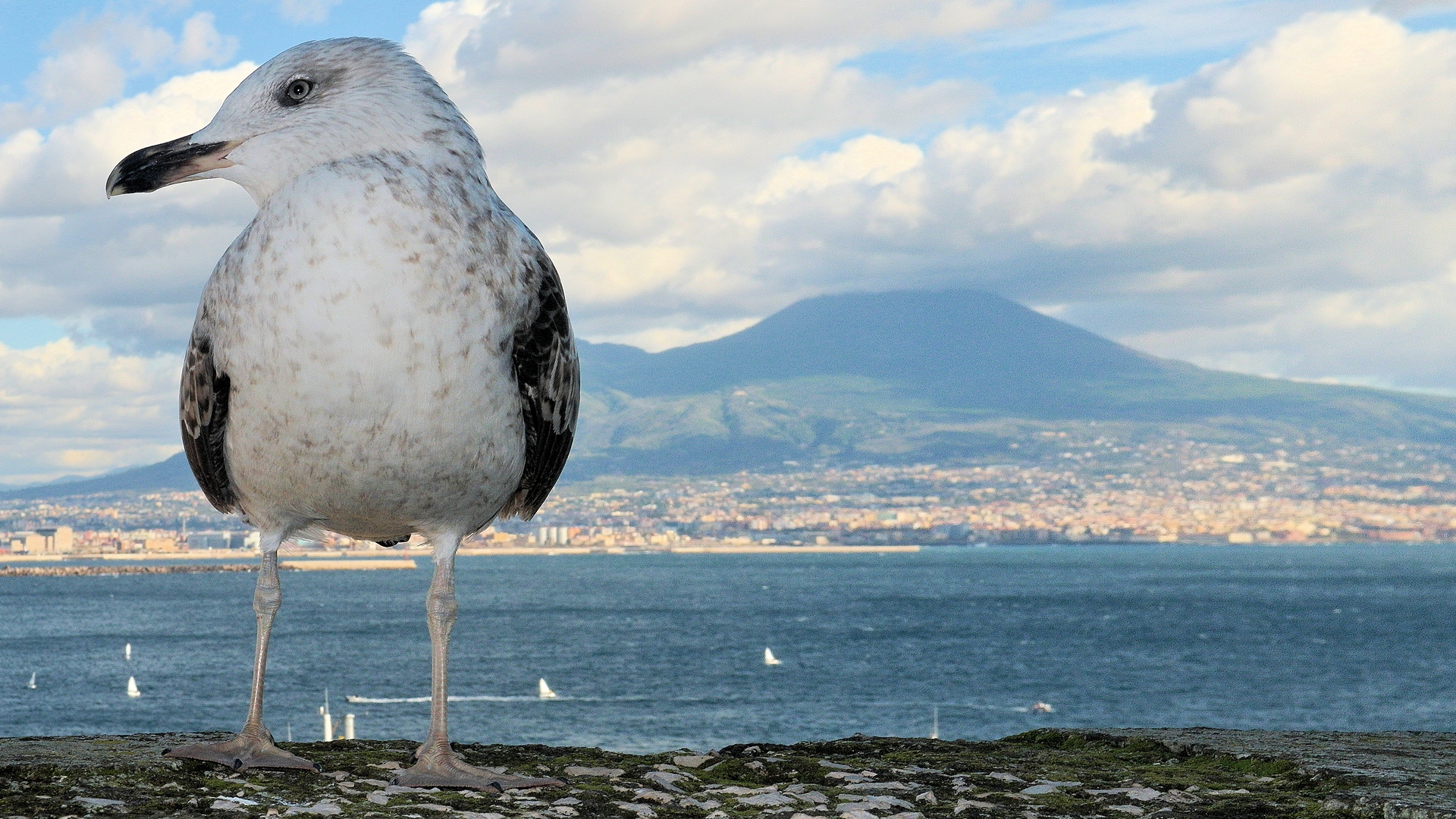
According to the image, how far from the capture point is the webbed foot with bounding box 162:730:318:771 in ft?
22.2

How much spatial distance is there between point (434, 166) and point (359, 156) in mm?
344

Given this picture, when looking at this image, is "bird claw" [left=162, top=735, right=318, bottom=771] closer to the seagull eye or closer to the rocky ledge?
the rocky ledge

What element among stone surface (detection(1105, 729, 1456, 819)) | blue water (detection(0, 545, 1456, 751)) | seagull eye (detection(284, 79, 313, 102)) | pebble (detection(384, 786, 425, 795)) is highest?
seagull eye (detection(284, 79, 313, 102))

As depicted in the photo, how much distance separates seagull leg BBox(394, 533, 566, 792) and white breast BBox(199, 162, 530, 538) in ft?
1.48

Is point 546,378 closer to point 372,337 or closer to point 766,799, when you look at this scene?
point 372,337

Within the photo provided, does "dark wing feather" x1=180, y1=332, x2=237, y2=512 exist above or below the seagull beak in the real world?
below

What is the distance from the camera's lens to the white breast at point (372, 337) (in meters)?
6.12

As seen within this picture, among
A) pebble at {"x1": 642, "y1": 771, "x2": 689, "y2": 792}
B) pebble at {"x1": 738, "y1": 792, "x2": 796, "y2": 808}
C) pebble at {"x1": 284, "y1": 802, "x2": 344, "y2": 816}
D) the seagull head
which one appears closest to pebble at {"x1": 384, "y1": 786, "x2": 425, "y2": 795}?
pebble at {"x1": 284, "y1": 802, "x2": 344, "y2": 816}

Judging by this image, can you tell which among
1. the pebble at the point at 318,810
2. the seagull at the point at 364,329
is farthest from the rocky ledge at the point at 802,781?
the seagull at the point at 364,329

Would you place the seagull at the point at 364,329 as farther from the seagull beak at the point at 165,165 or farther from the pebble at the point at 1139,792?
the pebble at the point at 1139,792

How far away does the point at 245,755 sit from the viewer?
6879 mm

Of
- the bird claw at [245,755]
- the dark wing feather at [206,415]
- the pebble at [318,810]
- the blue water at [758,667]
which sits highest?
the dark wing feather at [206,415]

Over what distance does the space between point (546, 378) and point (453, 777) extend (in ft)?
6.46

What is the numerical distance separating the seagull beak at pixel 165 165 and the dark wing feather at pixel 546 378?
162 centimetres
